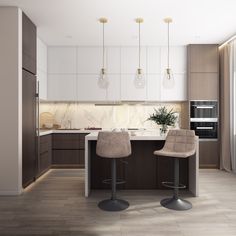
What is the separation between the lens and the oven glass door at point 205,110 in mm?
5672

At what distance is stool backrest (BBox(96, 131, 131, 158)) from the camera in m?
3.25

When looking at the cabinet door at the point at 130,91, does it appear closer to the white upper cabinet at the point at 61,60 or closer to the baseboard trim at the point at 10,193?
the white upper cabinet at the point at 61,60

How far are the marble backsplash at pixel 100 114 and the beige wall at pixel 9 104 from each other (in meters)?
2.48

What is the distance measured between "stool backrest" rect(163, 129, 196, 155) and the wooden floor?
779 millimetres

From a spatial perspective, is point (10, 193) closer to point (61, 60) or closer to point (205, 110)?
point (61, 60)

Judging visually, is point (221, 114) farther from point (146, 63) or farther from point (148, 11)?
point (148, 11)

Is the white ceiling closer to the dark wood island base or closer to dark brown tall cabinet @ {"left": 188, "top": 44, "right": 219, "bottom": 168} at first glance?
dark brown tall cabinet @ {"left": 188, "top": 44, "right": 219, "bottom": 168}

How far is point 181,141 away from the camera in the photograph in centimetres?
348

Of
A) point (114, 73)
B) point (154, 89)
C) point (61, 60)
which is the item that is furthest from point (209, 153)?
point (61, 60)

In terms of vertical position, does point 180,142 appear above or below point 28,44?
below

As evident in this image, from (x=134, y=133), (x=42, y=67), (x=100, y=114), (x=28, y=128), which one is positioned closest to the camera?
(x=134, y=133)

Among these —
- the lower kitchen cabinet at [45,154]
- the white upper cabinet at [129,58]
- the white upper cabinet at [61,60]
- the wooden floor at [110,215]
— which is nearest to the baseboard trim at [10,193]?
the wooden floor at [110,215]

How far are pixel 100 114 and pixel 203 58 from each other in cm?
282

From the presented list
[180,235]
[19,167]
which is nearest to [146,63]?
[19,167]
